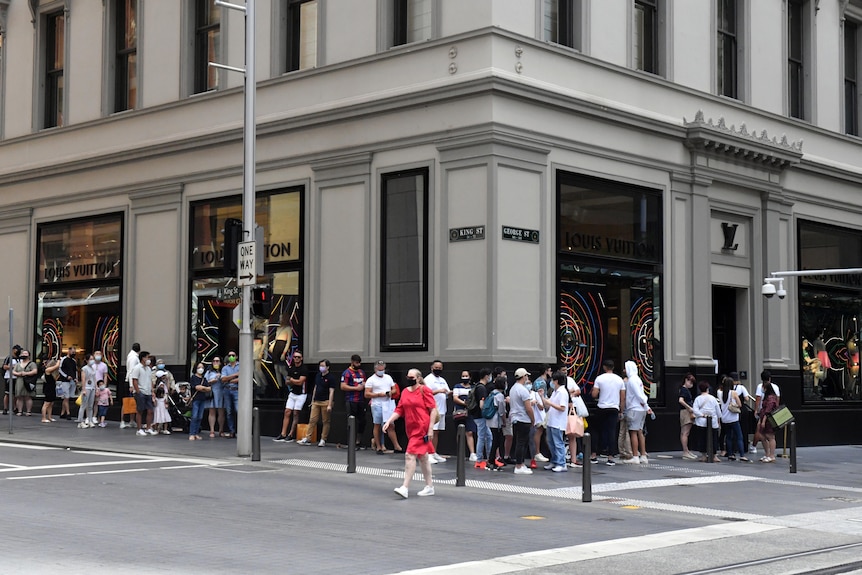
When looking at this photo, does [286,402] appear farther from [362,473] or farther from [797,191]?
[797,191]

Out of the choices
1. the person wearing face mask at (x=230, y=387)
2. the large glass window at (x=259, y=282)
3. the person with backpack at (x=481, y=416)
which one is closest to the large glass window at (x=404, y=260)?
the large glass window at (x=259, y=282)

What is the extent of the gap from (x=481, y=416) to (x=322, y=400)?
14.3 feet

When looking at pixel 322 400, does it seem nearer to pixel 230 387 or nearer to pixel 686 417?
pixel 230 387

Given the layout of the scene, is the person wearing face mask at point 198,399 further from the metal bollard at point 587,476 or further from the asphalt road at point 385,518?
the metal bollard at point 587,476

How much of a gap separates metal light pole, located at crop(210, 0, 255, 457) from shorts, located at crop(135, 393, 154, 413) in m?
5.11

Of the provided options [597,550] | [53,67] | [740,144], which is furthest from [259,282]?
[597,550]

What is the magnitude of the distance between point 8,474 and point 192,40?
1404 centimetres

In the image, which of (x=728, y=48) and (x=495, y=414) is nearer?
(x=495, y=414)

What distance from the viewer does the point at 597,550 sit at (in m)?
11.9

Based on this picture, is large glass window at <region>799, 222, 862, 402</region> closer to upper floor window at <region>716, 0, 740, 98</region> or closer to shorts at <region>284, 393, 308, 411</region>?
upper floor window at <region>716, 0, 740, 98</region>

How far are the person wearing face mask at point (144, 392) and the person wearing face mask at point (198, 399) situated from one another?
3.21 feet

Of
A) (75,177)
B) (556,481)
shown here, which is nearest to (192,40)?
(75,177)

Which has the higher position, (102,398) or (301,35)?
(301,35)

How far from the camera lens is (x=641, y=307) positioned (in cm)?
2562
